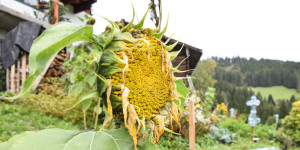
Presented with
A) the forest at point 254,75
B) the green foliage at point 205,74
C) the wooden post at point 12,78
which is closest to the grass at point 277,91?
the forest at point 254,75

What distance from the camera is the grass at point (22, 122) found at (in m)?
2.21

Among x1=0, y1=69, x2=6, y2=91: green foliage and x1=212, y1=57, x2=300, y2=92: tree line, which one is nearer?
x1=0, y1=69, x2=6, y2=91: green foliage

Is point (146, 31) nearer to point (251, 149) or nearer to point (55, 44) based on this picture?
point (55, 44)

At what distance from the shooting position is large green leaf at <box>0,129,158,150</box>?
0.39 metres

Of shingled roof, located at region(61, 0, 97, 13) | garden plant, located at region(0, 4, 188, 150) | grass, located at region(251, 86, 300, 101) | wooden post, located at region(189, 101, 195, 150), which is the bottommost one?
grass, located at region(251, 86, 300, 101)

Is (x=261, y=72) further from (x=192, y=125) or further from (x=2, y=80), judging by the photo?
(x=192, y=125)

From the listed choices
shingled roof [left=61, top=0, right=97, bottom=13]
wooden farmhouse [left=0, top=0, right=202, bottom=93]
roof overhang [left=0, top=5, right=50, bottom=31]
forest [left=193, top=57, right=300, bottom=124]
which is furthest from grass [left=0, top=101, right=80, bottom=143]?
forest [left=193, top=57, right=300, bottom=124]

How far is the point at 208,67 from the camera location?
58.9 feet

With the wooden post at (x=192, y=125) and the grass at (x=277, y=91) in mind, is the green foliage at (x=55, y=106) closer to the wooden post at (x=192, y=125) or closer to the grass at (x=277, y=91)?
the wooden post at (x=192, y=125)

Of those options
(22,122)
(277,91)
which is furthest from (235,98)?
(22,122)

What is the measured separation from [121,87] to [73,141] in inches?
5.5

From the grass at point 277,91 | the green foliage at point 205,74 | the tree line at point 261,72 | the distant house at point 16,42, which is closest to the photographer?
the distant house at point 16,42

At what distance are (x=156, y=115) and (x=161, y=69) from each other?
0.11m

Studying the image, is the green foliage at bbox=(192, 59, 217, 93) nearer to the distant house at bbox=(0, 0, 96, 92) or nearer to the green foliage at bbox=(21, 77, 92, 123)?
the distant house at bbox=(0, 0, 96, 92)
